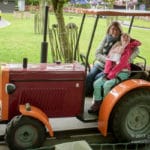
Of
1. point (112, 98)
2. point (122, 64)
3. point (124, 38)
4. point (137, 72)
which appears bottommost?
point (112, 98)

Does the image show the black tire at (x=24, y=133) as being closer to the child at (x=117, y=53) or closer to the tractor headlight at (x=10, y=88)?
the tractor headlight at (x=10, y=88)

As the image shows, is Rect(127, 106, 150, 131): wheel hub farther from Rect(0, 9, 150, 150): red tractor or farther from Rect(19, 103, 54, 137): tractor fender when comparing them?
Rect(19, 103, 54, 137): tractor fender

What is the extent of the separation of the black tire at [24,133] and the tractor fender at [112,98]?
800mm

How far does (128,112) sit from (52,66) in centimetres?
121

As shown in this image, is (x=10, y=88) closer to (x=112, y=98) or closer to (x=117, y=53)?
(x=112, y=98)

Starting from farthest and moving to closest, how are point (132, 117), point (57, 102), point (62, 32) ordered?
point (62, 32) < point (132, 117) < point (57, 102)

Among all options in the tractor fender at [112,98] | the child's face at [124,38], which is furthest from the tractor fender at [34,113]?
the child's face at [124,38]

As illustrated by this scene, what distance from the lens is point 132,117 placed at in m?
5.51

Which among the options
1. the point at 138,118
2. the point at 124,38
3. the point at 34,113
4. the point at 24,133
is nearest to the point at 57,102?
the point at 34,113

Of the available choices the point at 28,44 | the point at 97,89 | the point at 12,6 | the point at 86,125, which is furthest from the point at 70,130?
the point at 12,6

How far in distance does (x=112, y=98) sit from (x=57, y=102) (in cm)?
74

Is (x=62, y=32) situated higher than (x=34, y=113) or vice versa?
(x=62, y=32)

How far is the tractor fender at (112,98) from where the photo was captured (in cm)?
523

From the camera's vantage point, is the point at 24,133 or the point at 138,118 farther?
the point at 138,118
